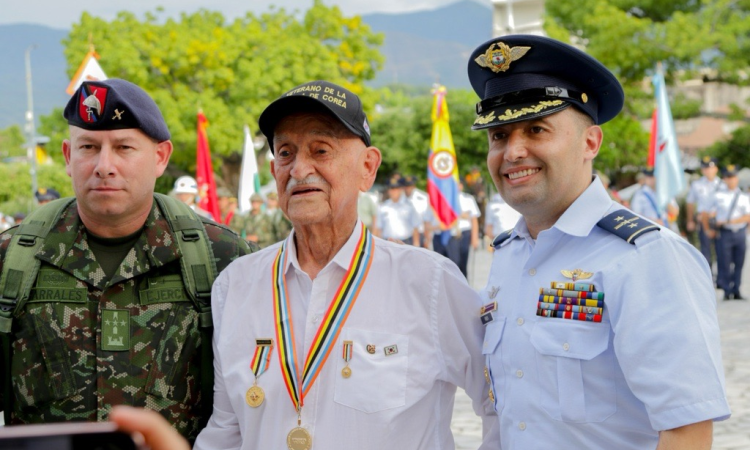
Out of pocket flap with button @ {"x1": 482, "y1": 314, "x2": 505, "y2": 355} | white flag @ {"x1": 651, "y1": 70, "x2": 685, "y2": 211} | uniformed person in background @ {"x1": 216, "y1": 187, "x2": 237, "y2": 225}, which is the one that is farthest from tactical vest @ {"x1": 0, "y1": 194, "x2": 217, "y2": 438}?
uniformed person in background @ {"x1": 216, "y1": 187, "x2": 237, "y2": 225}

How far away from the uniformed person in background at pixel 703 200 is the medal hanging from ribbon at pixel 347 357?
1455 cm

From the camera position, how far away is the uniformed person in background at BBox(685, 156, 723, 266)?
17.0 meters

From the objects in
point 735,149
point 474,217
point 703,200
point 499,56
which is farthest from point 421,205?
point 735,149

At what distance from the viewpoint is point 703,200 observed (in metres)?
17.0

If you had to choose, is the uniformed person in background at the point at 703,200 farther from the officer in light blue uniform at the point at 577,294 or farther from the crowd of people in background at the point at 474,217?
the officer in light blue uniform at the point at 577,294

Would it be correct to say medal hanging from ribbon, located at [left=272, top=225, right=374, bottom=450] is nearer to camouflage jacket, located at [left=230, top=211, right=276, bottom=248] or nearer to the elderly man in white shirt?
the elderly man in white shirt

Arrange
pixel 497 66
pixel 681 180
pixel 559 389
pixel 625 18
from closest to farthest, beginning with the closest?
pixel 559 389 < pixel 497 66 < pixel 681 180 < pixel 625 18

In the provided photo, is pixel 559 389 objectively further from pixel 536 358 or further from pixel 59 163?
pixel 59 163

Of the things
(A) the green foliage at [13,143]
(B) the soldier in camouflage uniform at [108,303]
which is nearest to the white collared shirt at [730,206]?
(B) the soldier in camouflage uniform at [108,303]

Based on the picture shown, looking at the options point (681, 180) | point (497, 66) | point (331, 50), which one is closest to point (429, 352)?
point (497, 66)

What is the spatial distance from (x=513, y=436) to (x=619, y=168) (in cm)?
4048

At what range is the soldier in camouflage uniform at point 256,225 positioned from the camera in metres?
16.9

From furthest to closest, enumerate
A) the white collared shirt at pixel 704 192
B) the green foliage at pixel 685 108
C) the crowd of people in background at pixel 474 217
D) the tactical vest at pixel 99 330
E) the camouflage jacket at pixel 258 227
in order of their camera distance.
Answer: the green foliage at pixel 685 108, the camouflage jacket at pixel 258 227, the white collared shirt at pixel 704 192, the crowd of people in background at pixel 474 217, the tactical vest at pixel 99 330

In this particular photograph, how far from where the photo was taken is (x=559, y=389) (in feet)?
8.74
